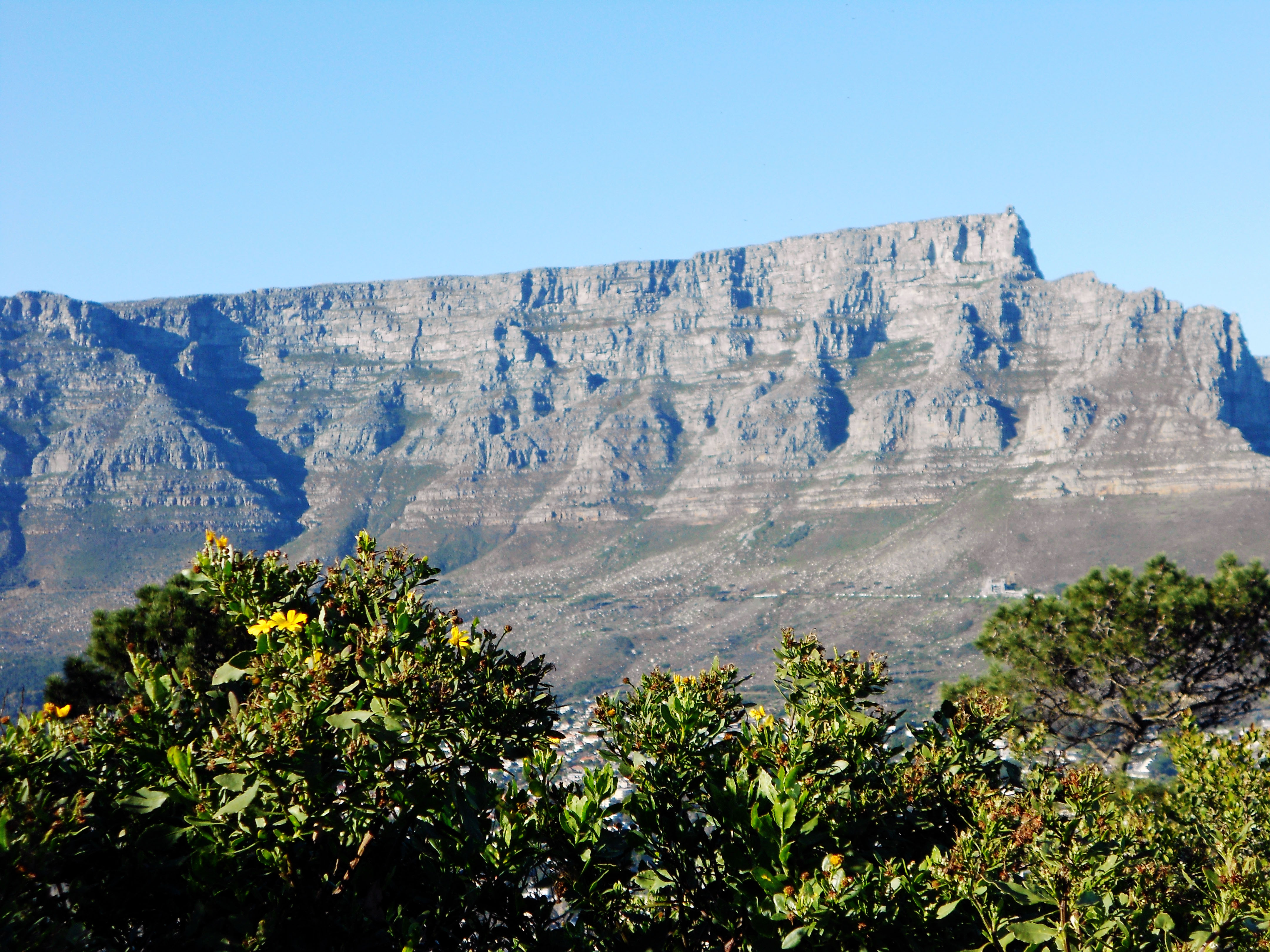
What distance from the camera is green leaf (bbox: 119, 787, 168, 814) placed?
5.77m

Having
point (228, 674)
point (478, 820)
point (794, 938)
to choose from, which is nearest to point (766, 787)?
point (794, 938)

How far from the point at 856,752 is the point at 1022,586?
158 meters

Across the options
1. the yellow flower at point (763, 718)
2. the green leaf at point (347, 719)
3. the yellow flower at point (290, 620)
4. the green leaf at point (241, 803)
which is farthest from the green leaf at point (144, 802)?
the yellow flower at point (763, 718)

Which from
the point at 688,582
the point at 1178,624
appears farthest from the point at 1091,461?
the point at 1178,624

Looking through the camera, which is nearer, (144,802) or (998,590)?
(144,802)

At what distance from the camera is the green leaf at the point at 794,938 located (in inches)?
242

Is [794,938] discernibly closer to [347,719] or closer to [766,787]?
[766,787]

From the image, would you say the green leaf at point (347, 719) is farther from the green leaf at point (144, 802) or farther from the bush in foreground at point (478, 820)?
the green leaf at point (144, 802)

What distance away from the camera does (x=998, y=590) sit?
153750 millimetres

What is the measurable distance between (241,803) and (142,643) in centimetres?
1874

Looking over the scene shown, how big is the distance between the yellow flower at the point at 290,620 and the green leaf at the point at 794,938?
145 inches

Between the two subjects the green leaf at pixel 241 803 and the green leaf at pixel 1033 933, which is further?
the green leaf at pixel 1033 933

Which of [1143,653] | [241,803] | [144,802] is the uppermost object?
[241,803]

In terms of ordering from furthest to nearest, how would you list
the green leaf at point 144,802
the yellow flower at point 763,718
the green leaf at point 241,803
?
the yellow flower at point 763,718 < the green leaf at point 144,802 < the green leaf at point 241,803
